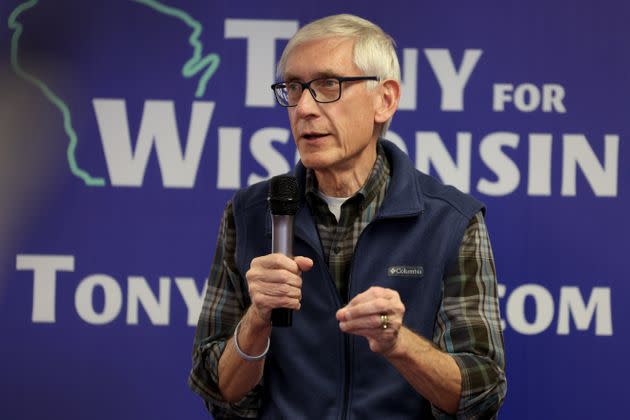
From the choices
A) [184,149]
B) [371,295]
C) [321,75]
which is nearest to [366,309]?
[371,295]

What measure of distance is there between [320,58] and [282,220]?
1.50 ft

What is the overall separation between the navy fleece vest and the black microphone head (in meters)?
0.25

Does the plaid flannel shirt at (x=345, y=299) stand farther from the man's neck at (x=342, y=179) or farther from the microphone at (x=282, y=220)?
the microphone at (x=282, y=220)

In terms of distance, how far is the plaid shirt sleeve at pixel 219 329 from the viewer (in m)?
1.69

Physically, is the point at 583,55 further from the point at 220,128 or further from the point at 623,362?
the point at 220,128

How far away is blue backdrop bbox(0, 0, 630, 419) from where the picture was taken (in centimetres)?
270

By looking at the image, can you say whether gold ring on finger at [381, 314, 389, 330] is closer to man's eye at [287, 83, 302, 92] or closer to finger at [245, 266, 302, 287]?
finger at [245, 266, 302, 287]

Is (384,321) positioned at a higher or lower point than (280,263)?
lower

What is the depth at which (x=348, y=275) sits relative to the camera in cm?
171

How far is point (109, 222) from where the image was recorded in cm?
A: 276

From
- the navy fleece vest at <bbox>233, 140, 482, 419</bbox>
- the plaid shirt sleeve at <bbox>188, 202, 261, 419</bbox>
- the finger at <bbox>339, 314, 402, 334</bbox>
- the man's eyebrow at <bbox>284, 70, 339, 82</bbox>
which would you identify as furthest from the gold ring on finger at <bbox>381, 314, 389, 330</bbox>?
the man's eyebrow at <bbox>284, 70, 339, 82</bbox>

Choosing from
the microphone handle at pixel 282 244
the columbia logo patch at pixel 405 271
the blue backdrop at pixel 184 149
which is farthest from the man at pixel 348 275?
the blue backdrop at pixel 184 149

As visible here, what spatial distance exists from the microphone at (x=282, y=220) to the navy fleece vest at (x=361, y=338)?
26cm

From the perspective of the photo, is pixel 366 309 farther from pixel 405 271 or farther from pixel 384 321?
pixel 405 271
